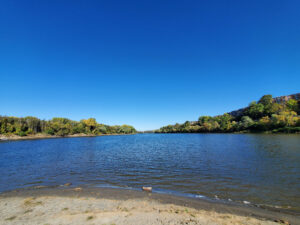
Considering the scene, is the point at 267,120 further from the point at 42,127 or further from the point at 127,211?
the point at 42,127

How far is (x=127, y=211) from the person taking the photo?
22.7 ft

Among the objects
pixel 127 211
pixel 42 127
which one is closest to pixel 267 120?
pixel 127 211

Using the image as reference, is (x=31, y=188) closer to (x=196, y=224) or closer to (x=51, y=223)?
(x=51, y=223)

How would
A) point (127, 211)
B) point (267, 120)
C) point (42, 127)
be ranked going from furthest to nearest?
1. point (42, 127)
2. point (267, 120)
3. point (127, 211)

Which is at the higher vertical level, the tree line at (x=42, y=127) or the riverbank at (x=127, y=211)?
the tree line at (x=42, y=127)

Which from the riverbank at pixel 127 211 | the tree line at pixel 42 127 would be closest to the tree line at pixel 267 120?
the riverbank at pixel 127 211

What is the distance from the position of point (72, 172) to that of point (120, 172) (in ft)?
18.7

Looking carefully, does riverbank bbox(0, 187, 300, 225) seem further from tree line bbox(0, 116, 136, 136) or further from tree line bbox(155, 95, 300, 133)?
tree line bbox(0, 116, 136, 136)

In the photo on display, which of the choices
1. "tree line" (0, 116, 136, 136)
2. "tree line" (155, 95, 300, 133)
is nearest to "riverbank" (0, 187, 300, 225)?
"tree line" (155, 95, 300, 133)

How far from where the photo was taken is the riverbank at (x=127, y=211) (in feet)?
19.8

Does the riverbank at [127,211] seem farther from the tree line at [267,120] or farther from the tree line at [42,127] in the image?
the tree line at [42,127]

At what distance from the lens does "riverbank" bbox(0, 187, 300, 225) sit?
19.8 ft

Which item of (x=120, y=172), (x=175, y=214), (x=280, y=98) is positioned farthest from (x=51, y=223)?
(x=280, y=98)

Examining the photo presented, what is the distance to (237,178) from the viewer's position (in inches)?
493
